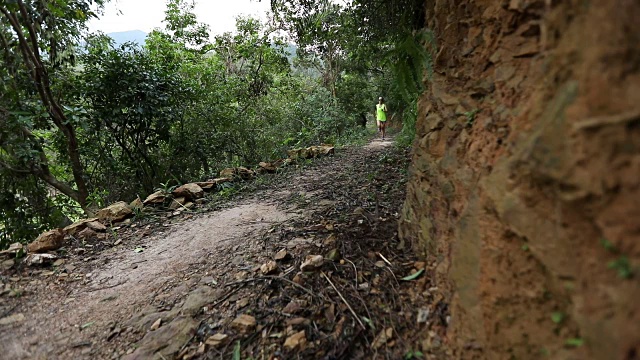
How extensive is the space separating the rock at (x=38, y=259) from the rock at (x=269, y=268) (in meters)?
2.48

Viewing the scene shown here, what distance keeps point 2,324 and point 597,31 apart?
3780 millimetres

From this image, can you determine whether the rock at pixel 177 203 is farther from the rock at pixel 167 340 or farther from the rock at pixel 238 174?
the rock at pixel 167 340

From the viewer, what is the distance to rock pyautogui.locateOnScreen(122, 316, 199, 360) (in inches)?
73.7

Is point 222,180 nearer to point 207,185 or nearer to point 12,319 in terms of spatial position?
point 207,185

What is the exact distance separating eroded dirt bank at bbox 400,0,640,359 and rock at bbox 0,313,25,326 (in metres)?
3.10

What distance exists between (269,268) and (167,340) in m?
0.79

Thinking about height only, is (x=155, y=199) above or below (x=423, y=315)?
above

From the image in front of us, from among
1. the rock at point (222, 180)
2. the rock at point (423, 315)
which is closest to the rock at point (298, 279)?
the rock at point (423, 315)

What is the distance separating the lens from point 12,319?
2412 millimetres

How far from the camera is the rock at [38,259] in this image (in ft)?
10.3

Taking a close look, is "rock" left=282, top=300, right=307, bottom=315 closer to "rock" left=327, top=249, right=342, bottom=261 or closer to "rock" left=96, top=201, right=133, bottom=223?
"rock" left=327, top=249, right=342, bottom=261

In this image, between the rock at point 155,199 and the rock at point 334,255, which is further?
the rock at point 155,199

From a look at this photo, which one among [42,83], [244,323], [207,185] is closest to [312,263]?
[244,323]

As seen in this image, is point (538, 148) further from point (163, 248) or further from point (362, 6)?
point (362, 6)
